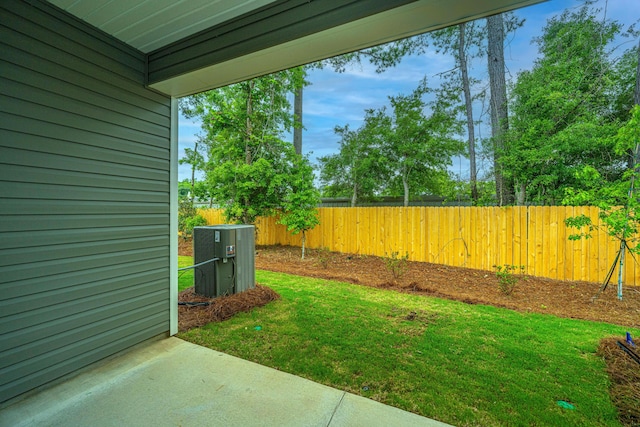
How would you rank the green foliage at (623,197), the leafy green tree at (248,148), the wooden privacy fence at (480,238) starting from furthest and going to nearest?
the leafy green tree at (248,148)
the wooden privacy fence at (480,238)
the green foliage at (623,197)

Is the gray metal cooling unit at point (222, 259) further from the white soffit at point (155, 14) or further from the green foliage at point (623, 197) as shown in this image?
the green foliage at point (623, 197)

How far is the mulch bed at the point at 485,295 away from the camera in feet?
6.76

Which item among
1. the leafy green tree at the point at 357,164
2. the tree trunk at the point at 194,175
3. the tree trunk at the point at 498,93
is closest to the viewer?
the tree trunk at the point at 498,93

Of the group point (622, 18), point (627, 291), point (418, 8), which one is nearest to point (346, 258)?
point (627, 291)

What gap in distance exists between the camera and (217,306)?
3221mm

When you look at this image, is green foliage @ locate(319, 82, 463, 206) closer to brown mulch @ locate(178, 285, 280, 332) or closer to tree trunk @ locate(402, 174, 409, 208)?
tree trunk @ locate(402, 174, 409, 208)

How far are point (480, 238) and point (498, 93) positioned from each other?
3663mm

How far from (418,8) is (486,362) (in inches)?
101

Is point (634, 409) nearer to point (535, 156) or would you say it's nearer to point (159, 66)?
point (159, 66)

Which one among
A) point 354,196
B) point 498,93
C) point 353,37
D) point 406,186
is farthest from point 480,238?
point 353,37

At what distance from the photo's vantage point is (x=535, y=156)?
5.28 metres

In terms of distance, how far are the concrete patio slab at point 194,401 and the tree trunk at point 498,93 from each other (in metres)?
6.24

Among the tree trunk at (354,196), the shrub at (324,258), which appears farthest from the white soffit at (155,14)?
the tree trunk at (354,196)

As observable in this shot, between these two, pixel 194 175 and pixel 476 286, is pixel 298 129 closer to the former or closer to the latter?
pixel 194 175
